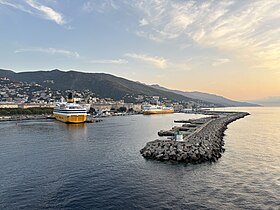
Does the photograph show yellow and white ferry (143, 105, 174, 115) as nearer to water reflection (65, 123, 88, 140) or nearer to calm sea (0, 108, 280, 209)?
water reflection (65, 123, 88, 140)

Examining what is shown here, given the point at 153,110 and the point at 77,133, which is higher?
the point at 153,110

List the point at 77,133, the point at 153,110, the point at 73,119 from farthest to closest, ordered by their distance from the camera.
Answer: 1. the point at 153,110
2. the point at 73,119
3. the point at 77,133

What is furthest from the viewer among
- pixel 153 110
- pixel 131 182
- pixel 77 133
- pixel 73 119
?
pixel 153 110

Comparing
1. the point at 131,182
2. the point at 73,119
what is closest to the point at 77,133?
the point at 73,119

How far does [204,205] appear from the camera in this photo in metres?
14.9

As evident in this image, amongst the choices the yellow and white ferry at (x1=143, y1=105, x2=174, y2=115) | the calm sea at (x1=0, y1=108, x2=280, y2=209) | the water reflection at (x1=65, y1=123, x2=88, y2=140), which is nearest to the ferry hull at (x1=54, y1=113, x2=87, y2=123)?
the water reflection at (x1=65, y1=123, x2=88, y2=140)

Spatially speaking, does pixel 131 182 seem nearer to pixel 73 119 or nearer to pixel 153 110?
pixel 73 119

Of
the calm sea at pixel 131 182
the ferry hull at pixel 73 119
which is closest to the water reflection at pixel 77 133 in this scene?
the calm sea at pixel 131 182

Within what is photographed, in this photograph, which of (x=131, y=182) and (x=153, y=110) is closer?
Answer: (x=131, y=182)

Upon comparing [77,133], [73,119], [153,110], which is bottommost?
[77,133]

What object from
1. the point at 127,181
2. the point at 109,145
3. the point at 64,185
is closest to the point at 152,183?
the point at 127,181

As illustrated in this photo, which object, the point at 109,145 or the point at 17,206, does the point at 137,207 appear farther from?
the point at 109,145

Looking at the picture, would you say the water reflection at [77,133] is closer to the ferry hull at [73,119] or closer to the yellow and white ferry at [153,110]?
the ferry hull at [73,119]

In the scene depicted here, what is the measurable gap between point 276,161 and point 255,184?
944 centimetres
